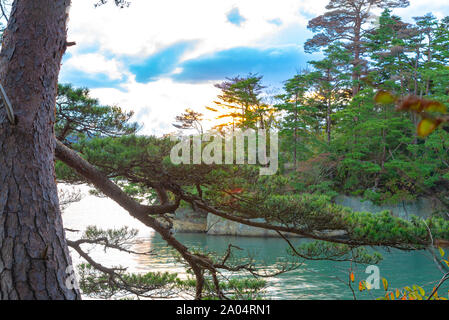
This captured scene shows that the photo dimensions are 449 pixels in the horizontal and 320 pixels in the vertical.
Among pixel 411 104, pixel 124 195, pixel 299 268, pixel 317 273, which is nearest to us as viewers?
pixel 411 104

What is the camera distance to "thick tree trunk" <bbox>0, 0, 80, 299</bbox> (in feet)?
4.44

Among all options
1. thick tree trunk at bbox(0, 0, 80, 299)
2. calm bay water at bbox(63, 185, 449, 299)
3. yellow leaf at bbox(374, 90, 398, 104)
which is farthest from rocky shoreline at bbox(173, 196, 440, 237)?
yellow leaf at bbox(374, 90, 398, 104)

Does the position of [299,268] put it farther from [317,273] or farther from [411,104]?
[411,104]

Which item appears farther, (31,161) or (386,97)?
(31,161)

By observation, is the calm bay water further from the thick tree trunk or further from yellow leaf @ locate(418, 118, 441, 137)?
yellow leaf @ locate(418, 118, 441, 137)

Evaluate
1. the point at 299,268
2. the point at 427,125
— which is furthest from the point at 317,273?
the point at 427,125

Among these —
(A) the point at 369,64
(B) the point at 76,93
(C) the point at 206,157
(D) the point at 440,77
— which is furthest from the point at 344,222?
(A) the point at 369,64

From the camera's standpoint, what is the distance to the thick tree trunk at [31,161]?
4.44 ft

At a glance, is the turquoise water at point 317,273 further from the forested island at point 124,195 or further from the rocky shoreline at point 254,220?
the forested island at point 124,195

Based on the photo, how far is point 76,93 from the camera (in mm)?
3150

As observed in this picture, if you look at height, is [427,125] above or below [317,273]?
above

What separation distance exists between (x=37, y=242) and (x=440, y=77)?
12980 millimetres

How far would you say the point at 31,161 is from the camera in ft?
5.05
